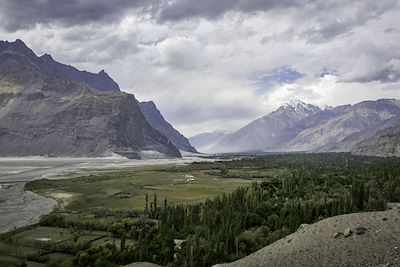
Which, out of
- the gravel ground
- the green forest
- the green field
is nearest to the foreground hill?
the green forest

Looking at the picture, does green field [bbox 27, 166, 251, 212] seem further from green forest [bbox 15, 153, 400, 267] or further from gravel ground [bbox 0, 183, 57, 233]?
green forest [bbox 15, 153, 400, 267]

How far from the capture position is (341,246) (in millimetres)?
41000

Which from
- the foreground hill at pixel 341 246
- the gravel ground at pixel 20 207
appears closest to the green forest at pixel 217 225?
the gravel ground at pixel 20 207

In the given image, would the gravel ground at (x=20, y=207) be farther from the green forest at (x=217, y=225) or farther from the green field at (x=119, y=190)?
the green forest at (x=217, y=225)

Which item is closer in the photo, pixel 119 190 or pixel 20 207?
pixel 20 207

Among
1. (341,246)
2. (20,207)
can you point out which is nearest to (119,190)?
(20,207)

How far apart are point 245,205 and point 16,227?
45143mm

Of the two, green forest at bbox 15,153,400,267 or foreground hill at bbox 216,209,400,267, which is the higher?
foreground hill at bbox 216,209,400,267

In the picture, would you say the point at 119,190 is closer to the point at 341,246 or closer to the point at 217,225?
the point at 217,225

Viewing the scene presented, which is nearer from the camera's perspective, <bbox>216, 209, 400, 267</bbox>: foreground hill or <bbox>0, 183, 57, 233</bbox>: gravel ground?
<bbox>216, 209, 400, 267</bbox>: foreground hill

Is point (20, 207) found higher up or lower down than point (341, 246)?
lower down

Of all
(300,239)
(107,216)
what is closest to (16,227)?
(107,216)

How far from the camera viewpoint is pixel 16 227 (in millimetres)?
89500

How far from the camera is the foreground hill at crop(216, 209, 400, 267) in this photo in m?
38.4
